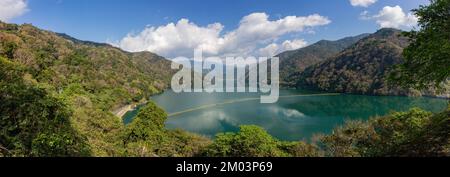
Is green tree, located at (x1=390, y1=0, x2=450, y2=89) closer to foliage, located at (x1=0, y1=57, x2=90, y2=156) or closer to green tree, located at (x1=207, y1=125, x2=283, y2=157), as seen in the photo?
foliage, located at (x1=0, y1=57, x2=90, y2=156)

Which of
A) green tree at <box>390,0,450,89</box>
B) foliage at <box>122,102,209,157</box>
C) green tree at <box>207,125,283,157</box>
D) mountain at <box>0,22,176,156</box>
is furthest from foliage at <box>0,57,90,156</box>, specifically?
foliage at <box>122,102,209,157</box>

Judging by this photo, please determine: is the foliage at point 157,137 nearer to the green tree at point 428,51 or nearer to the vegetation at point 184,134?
the vegetation at point 184,134

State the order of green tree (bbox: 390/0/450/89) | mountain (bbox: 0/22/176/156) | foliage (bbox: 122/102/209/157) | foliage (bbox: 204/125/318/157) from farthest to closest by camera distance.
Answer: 1. foliage (bbox: 122/102/209/157)
2. foliage (bbox: 204/125/318/157)
3. mountain (bbox: 0/22/176/156)
4. green tree (bbox: 390/0/450/89)

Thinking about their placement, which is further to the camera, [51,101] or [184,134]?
[184,134]

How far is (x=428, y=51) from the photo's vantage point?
43.4 feet

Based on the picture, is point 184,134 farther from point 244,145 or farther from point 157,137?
point 244,145

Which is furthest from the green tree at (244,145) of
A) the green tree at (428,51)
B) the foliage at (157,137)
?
the green tree at (428,51)

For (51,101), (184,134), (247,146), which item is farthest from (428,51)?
(184,134)

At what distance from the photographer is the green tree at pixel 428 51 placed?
43.4 ft

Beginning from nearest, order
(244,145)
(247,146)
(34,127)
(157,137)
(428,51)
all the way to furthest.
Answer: (428,51) → (34,127) → (247,146) → (244,145) → (157,137)

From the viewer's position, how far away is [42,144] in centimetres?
1356

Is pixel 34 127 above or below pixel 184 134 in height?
above

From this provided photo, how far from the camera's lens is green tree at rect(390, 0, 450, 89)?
13.2 metres
